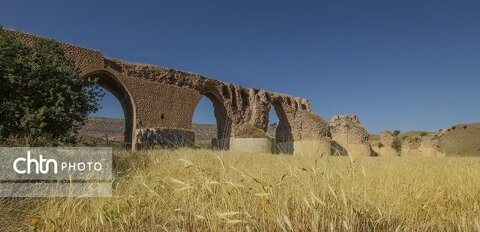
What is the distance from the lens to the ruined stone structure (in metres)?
20.5

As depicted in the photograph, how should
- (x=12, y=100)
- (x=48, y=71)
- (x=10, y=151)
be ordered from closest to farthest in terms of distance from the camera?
(x=10, y=151) → (x=12, y=100) → (x=48, y=71)

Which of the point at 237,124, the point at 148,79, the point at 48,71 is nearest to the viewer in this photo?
the point at 48,71

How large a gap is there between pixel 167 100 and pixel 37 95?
12462 millimetres

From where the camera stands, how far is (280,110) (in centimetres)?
3347

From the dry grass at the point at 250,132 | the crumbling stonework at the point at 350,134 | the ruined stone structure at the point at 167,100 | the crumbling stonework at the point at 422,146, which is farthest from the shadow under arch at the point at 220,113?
the crumbling stonework at the point at 422,146

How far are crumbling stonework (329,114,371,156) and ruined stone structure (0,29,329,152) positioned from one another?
1788 millimetres

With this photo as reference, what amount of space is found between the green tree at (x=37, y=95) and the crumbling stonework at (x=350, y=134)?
841 inches

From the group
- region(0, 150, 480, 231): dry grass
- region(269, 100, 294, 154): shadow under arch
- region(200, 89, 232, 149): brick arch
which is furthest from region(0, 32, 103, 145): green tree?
region(269, 100, 294, 154): shadow under arch

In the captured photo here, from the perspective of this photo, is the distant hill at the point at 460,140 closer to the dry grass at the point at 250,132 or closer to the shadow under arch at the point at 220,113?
the dry grass at the point at 250,132

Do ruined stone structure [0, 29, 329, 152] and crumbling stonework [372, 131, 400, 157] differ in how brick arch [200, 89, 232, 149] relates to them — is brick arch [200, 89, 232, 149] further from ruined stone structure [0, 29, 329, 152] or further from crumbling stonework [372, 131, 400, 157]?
crumbling stonework [372, 131, 400, 157]

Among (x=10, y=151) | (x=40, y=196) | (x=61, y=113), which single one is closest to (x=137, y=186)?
(x=40, y=196)

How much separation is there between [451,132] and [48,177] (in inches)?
1444

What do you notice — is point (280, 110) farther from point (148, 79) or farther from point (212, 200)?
point (212, 200)

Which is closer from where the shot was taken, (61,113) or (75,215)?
(75,215)
